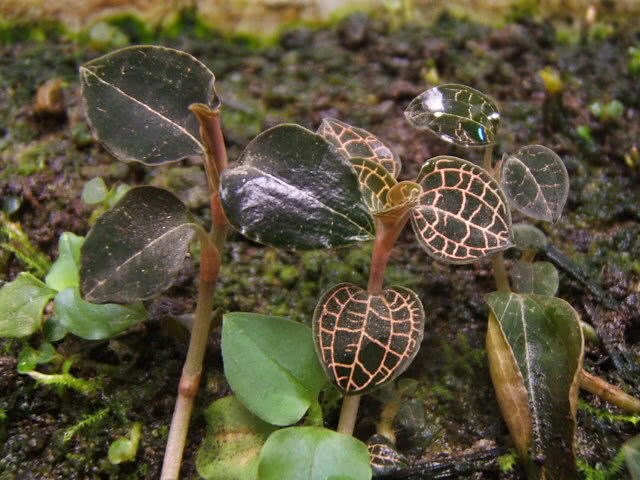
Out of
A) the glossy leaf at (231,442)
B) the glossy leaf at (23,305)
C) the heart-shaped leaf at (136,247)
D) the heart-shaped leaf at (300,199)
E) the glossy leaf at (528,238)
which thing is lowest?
the glossy leaf at (231,442)

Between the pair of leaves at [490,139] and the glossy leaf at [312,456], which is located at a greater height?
the pair of leaves at [490,139]

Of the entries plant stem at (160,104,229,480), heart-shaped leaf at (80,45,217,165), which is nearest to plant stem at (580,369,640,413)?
plant stem at (160,104,229,480)

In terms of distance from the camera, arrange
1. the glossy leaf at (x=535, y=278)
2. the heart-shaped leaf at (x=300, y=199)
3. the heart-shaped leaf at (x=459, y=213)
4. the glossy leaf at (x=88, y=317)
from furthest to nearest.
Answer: the glossy leaf at (x=535, y=278) < the glossy leaf at (x=88, y=317) < the heart-shaped leaf at (x=459, y=213) < the heart-shaped leaf at (x=300, y=199)

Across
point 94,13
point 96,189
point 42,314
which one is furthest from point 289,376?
point 94,13

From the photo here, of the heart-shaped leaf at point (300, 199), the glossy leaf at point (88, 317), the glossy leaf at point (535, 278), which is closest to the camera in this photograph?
the heart-shaped leaf at point (300, 199)

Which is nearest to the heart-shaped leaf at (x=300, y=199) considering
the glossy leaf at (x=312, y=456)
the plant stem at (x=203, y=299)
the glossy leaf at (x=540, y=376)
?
the plant stem at (x=203, y=299)

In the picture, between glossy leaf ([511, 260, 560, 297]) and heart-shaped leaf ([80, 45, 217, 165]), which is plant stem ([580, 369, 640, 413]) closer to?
glossy leaf ([511, 260, 560, 297])

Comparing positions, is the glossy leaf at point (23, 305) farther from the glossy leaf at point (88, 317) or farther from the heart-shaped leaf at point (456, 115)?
the heart-shaped leaf at point (456, 115)
